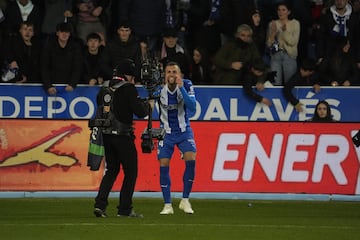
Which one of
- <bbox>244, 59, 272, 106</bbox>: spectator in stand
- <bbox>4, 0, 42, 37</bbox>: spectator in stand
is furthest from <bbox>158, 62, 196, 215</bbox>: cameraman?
<bbox>4, 0, 42, 37</bbox>: spectator in stand

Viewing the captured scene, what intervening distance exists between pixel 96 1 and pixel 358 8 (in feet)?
17.3

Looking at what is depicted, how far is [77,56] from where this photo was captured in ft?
71.0

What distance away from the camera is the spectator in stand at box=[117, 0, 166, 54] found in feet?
74.2

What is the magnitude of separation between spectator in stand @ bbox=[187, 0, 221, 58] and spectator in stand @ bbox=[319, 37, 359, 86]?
2232 mm

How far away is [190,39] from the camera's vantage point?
2353cm

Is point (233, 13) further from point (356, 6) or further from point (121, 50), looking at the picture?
point (121, 50)

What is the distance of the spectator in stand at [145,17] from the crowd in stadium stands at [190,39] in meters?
0.02

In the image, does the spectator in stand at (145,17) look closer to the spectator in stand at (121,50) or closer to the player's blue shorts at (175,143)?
the spectator in stand at (121,50)

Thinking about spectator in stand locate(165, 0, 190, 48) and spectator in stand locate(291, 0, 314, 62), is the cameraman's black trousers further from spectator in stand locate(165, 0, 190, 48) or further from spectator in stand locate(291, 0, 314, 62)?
spectator in stand locate(291, 0, 314, 62)

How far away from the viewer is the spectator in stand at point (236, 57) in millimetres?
21969

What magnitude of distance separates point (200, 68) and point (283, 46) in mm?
1699

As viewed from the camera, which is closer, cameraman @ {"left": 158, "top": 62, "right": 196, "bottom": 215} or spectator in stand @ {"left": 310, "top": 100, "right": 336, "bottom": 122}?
cameraman @ {"left": 158, "top": 62, "right": 196, "bottom": 215}

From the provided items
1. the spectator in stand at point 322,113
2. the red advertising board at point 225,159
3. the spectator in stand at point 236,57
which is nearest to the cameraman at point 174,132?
the red advertising board at point 225,159

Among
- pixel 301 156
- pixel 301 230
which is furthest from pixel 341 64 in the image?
pixel 301 230
